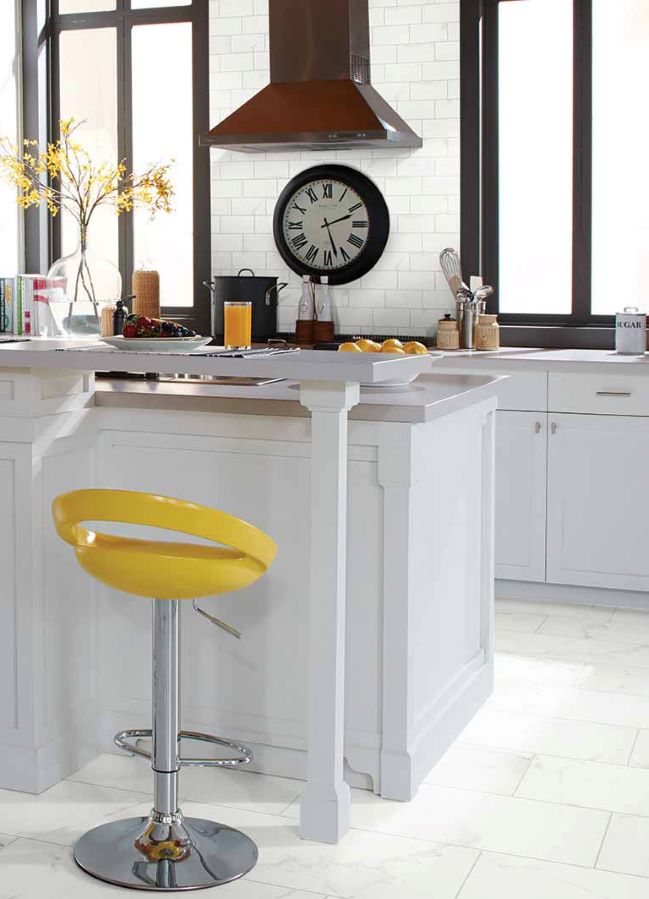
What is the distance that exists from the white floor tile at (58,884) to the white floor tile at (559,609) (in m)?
2.41

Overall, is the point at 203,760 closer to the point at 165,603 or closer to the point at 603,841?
the point at 165,603

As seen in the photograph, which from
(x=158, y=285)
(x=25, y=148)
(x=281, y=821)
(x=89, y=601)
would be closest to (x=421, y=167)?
(x=158, y=285)

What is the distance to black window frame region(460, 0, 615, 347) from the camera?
5.47m

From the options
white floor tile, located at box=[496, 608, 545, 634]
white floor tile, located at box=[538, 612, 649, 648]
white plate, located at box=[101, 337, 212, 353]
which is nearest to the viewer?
white plate, located at box=[101, 337, 212, 353]

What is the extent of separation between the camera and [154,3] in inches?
241

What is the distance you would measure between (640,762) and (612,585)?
1.62 m

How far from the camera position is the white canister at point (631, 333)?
5.05 m

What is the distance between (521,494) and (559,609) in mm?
491

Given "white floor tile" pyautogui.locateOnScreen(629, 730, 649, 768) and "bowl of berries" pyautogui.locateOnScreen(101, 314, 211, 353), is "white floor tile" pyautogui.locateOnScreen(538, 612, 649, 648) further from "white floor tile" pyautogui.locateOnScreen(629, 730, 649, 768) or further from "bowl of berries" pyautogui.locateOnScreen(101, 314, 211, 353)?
"bowl of berries" pyautogui.locateOnScreen(101, 314, 211, 353)

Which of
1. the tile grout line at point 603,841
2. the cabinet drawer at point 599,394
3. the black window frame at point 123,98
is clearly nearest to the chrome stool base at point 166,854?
the tile grout line at point 603,841

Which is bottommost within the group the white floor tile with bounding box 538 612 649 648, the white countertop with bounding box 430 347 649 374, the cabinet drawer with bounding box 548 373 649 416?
the white floor tile with bounding box 538 612 649 648

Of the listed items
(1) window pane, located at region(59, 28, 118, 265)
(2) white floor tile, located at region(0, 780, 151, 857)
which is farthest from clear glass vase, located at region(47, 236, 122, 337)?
(2) white floor tile, located at region(0, 780, 151, 857)

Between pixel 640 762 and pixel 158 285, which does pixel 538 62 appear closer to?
pixel 158 285

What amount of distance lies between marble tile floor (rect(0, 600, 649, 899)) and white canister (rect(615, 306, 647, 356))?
1770 millimetres
